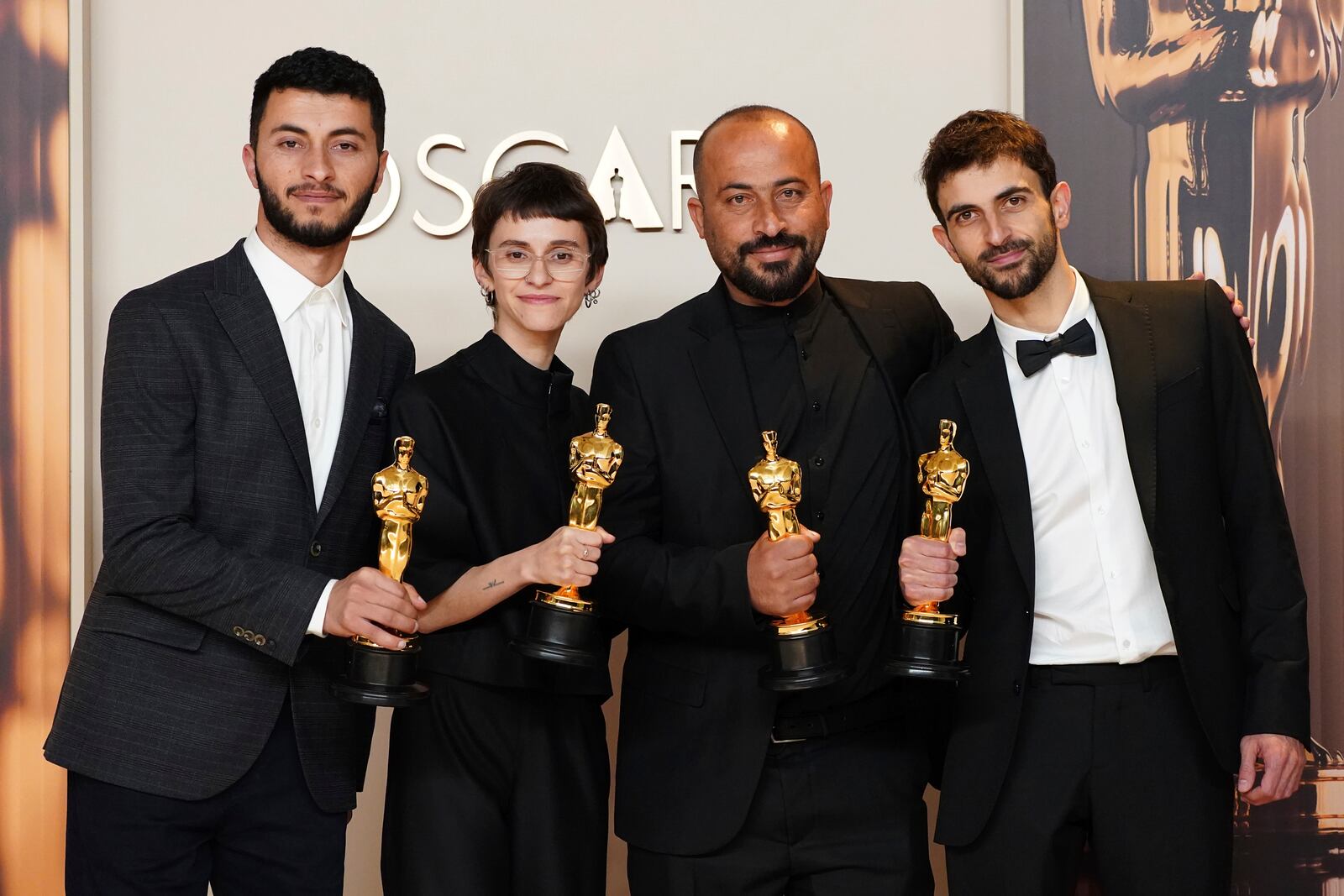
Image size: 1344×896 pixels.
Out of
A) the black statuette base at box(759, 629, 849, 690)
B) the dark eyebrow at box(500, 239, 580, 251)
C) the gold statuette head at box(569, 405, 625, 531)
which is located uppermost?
the dark eyebrow at box(500, 239, 580, 251)

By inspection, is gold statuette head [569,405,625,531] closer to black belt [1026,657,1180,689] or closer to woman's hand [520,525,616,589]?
woman's hand [520,525,616,589]

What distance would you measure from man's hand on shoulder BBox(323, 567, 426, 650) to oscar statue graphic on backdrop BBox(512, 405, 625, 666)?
0.71 ft

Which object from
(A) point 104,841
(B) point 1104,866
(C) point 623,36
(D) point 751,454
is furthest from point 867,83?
(A) point 104,841

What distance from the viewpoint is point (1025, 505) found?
8.54ft

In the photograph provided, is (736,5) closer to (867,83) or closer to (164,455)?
(867,83)

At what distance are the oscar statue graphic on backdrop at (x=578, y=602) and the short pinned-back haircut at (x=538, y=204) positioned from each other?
602mm

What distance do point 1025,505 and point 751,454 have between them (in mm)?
553

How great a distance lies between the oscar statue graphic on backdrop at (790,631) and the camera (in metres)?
2.37

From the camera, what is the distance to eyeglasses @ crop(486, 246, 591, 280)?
283cm

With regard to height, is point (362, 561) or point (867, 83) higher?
point (867, 83)

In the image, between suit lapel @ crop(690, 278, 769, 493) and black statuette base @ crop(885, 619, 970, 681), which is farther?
suit lapel @ crop(690, 278, 769, 493)

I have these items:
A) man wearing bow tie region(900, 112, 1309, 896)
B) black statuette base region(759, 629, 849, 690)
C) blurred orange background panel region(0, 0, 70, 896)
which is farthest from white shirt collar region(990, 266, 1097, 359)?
blurred orange background panel region(0, 0, 70, 896)

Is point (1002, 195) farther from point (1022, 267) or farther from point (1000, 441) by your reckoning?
point (1000, 441)

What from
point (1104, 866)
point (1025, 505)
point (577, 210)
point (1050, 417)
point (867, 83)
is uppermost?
point (867, 83)
